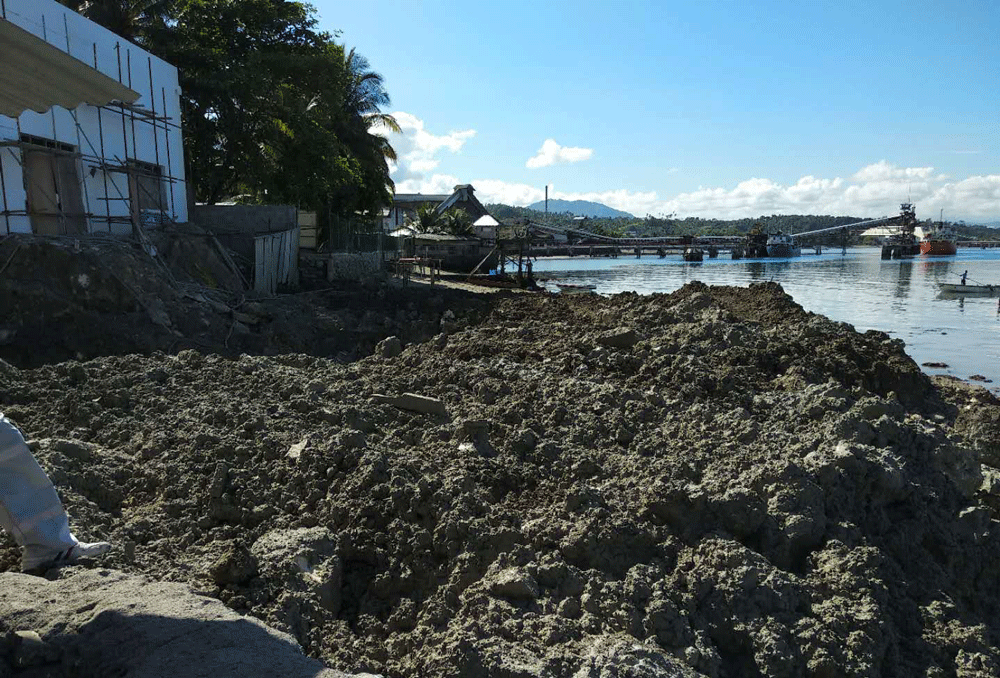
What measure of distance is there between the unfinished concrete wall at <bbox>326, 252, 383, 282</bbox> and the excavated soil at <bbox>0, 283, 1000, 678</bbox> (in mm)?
14502

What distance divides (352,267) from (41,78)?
19.2 meters

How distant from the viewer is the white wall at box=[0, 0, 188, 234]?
1313cm

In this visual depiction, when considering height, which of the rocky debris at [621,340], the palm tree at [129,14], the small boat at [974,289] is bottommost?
the small boat at [974,289]

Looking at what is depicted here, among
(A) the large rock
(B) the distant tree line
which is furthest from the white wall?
(A) the large rock

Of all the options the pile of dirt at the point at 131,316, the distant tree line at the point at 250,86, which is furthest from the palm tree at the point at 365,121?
the pile of dirt at the point at 131,316

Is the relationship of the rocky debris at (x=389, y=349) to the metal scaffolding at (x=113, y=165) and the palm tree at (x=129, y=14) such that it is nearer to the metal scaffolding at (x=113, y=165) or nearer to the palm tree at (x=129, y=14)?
the metal scaffolding at (x=113, y=165)

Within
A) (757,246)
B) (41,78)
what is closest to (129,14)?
(41,78)

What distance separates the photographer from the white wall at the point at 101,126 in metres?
13.1

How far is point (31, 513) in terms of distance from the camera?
3.49m

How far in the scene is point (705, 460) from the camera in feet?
16.0

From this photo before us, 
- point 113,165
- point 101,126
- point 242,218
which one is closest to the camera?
point 101,126

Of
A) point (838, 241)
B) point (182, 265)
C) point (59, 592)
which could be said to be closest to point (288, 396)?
point (59, 592)

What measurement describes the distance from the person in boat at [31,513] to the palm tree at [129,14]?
69.7 ft

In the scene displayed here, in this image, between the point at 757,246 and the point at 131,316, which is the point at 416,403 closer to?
the point at 131,316
